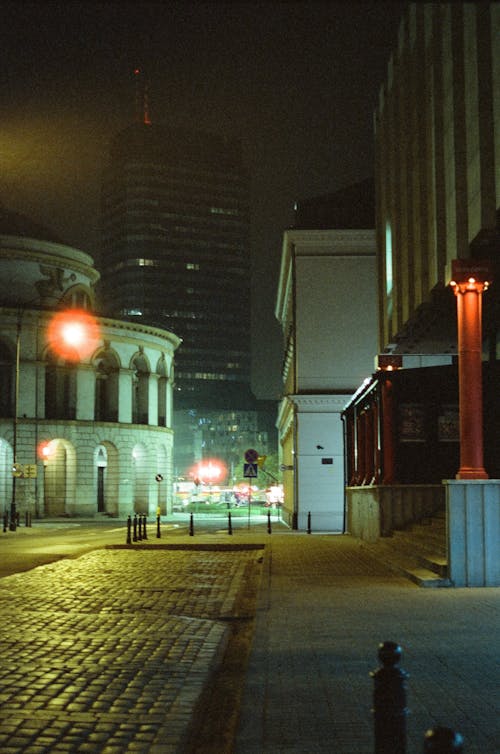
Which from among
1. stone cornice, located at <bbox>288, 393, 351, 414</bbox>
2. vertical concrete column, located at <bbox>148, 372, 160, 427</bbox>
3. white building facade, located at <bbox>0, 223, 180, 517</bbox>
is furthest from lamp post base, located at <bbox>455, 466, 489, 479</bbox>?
vertical concrete column, located at <bbox>148, 372, 160, 427</bbox>

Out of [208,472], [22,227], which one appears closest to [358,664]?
[22,227]

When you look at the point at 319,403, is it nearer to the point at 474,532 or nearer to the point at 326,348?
the point at 326,348

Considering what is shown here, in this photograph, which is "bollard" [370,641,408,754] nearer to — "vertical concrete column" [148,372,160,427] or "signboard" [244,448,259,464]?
"signboard" [244,448,259,464]

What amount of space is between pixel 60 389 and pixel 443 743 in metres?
60.3

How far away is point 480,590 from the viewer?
13.6 meters

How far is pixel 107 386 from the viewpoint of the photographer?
6544 cm

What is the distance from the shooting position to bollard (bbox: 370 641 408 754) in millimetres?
4062

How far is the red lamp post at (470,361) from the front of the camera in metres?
15.4

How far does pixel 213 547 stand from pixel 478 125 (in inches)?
612

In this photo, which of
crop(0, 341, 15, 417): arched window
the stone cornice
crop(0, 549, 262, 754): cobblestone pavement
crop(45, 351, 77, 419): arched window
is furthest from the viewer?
crop(45, 351, 77, 419): arched window

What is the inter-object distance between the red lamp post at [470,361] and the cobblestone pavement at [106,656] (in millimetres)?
4483

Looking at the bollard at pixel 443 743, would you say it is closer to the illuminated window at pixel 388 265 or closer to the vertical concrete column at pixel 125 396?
the illuminated window at pixel 388 265

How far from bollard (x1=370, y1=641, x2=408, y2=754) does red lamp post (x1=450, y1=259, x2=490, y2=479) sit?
11.5 meters

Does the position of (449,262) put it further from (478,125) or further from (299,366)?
(299,366)
